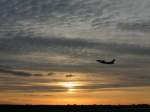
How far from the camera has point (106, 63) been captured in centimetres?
9712
